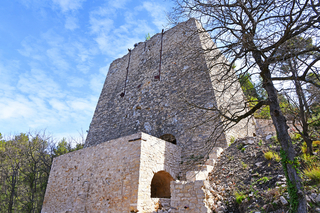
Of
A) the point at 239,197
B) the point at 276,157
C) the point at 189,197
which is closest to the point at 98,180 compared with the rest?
the point at 189,197

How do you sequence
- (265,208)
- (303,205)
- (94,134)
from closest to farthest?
(303,205) < (265,208) < (94,134)

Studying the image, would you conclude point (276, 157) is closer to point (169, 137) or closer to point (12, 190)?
point (169, 137)

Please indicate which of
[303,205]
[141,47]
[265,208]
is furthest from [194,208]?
[141,47]

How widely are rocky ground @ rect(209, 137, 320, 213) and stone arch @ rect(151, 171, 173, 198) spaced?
222 cm

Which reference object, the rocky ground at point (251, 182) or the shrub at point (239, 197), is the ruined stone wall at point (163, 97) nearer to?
the rocky ground at point (251, 182)

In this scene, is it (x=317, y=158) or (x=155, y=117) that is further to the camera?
(x=155, y=117)

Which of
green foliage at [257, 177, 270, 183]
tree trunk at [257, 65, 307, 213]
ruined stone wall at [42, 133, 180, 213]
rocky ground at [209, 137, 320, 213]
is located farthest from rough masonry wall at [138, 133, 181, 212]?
tree trunk at [257, 65, 307, 213]

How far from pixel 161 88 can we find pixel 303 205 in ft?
27.2

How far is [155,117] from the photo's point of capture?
1032 cm

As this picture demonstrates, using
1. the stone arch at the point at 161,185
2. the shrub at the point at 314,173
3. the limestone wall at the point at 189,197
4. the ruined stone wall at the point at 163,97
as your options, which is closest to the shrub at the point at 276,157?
the shrub at the point at 314,173

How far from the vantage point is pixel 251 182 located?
5.34 metres

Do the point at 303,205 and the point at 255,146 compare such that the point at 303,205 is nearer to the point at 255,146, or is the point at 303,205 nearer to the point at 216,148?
the point at 255,146

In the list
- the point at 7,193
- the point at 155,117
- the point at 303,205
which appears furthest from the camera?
the point at 7,193

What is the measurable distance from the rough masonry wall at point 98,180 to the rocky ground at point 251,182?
2531 millimetres
